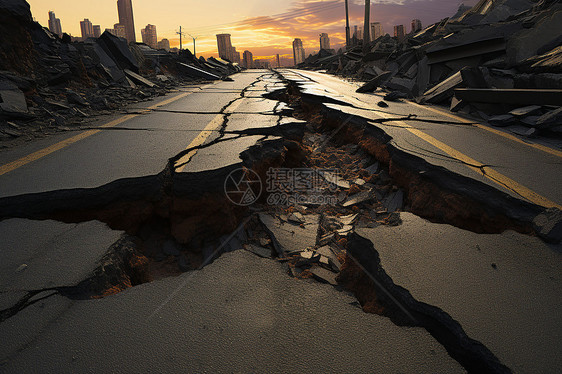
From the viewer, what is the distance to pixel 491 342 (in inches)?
41.8

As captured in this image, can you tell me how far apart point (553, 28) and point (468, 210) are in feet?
23.7

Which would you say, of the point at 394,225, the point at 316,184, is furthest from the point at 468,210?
the point at 316,184

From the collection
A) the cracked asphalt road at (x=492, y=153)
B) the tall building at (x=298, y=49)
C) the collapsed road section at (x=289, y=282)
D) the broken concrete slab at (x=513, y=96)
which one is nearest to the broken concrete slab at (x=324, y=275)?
the collapsed road section at (x=289, y=282)

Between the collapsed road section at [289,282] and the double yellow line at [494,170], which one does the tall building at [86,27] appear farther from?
the double yellow line at [494,170]

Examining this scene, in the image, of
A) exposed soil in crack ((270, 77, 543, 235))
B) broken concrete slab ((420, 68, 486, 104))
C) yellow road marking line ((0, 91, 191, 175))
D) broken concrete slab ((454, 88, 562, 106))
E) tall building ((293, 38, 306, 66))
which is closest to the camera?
exposed soil in crack ((270, 77, 543, 235))

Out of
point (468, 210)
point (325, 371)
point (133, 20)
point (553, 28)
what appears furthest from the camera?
point (133, 20)

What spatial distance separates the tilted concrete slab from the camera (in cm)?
101

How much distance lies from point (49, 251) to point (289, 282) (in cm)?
129

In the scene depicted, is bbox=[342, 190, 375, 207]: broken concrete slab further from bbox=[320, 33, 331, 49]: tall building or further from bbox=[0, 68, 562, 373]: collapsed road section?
bbox=[320, 33, 331, 49]: tall building

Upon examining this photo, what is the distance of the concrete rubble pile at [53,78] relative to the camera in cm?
436

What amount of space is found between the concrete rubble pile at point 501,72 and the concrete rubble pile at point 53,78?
6.37 m

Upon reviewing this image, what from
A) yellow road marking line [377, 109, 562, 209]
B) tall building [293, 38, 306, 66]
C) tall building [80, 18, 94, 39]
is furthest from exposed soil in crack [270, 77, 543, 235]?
tall building [80, 18, 94, 39]

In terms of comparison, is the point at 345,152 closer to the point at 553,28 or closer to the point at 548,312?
the point at 548,312

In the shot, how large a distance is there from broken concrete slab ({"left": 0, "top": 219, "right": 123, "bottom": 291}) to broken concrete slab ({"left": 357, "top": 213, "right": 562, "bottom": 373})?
1.51 m
